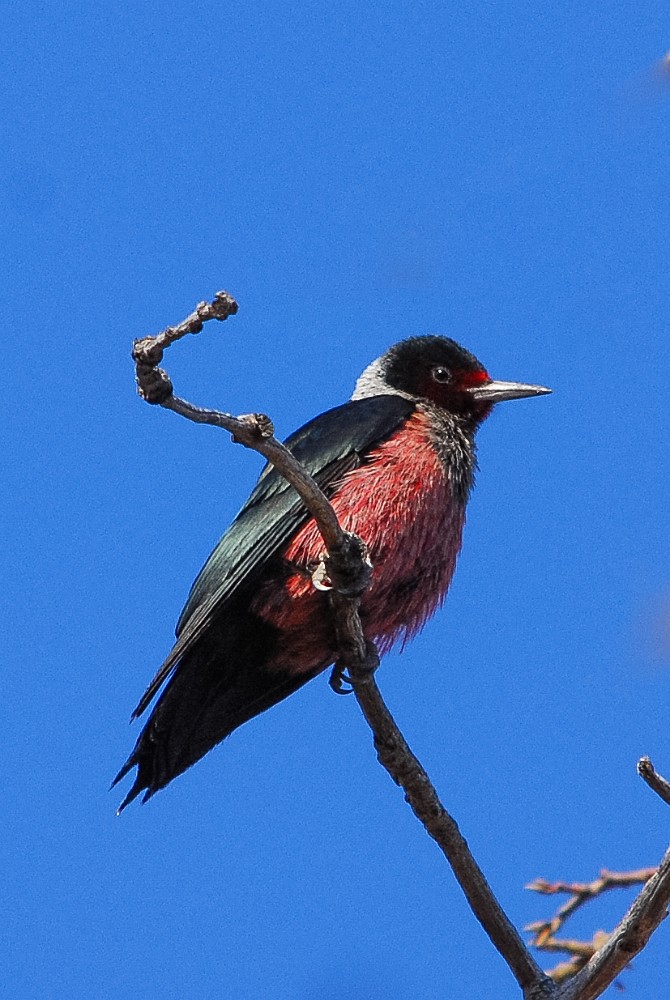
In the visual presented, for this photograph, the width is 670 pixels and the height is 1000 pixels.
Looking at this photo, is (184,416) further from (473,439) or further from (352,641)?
(473,439)

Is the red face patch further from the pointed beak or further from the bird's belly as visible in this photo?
the bird's belly

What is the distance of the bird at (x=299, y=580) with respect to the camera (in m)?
4.96

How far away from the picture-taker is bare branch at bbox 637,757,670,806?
3520 millimetres

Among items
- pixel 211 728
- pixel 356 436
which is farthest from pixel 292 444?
pixel 211 728

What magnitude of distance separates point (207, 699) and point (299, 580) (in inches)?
23.3

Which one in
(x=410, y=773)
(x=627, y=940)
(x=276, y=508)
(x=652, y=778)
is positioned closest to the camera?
(x=652, y=778)

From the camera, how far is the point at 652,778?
139 inches

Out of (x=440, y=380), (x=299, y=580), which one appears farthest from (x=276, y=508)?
(x=440, y=380)

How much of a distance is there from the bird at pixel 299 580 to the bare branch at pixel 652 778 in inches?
60.9

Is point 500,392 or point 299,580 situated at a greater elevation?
point 500,392

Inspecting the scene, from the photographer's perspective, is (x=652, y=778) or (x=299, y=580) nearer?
(x=652, y=778)

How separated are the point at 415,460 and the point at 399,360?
110cm

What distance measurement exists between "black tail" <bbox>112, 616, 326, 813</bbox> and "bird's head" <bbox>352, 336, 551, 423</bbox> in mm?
1458

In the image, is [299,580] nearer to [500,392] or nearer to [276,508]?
[276,508]
